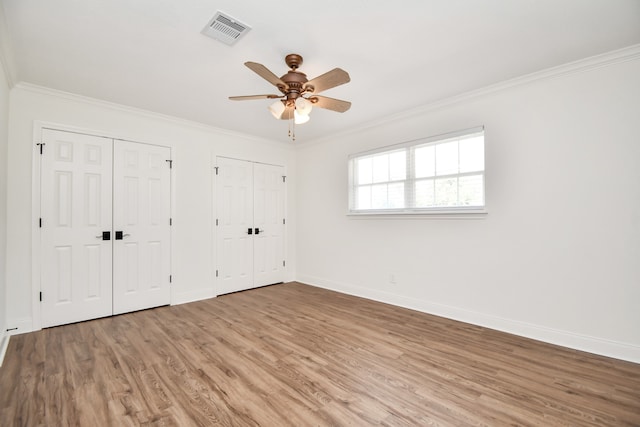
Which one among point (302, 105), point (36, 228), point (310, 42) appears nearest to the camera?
point (310, 42)

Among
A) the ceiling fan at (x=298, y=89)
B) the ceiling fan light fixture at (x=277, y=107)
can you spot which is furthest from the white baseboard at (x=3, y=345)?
the ceiling fan light fixture at (x=277, y=107)

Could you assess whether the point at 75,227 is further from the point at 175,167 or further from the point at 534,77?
the point at 534,77

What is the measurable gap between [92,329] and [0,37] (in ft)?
9.38

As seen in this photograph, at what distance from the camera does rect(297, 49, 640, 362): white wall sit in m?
2.57

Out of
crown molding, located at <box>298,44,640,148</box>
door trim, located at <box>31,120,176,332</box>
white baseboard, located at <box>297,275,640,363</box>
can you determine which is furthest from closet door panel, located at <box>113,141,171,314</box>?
crown molding, located at <box>298,44,640,148</box>

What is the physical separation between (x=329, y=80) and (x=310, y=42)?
349 millimetres

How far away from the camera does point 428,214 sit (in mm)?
3818

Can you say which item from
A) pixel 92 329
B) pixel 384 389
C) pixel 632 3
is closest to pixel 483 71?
pixel 632 3

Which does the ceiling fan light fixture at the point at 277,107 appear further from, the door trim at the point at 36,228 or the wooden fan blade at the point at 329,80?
the door trim at the point at 36,228

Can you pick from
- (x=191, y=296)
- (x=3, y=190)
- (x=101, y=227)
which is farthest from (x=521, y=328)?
(x=3, y=190)

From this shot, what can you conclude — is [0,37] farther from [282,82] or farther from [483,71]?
[483,71]

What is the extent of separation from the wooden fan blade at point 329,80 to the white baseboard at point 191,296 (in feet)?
11.3

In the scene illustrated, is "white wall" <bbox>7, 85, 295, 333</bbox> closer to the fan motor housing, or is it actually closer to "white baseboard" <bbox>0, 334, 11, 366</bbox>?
"white baseboard" <bbox>0, 334, 11, 366</bbox>

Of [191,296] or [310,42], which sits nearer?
[310,42]
